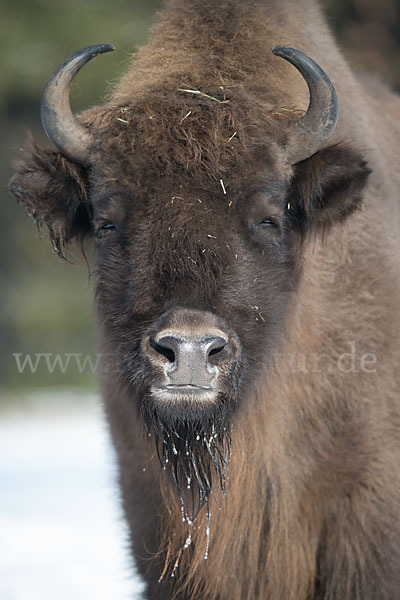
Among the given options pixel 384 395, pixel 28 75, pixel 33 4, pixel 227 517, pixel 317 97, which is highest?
pixel 33 4

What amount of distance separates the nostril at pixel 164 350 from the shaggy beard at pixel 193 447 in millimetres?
295

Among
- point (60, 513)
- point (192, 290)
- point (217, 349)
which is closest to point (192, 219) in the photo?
point (192, 290)

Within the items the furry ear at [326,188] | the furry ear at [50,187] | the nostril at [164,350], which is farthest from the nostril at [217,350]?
the furry ear at [50,187]

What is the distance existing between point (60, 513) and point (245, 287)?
6071mm

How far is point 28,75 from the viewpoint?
890 inches

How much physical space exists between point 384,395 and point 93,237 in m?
1.98

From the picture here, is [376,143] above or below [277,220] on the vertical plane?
above

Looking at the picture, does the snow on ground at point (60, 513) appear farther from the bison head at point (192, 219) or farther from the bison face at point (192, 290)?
the bison head at point (192, 219)

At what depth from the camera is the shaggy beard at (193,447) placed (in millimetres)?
4484

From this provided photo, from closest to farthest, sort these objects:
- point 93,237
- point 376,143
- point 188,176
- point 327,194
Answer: point 188,176 → point 327,194 → point 93,237 → point 376,143

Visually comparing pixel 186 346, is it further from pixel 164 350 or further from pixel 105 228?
pixel 105 228

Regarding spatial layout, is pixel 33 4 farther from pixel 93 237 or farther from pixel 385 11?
pixel 93 237

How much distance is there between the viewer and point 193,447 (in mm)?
4812

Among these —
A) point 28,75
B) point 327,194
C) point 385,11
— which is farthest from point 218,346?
point 28,75
